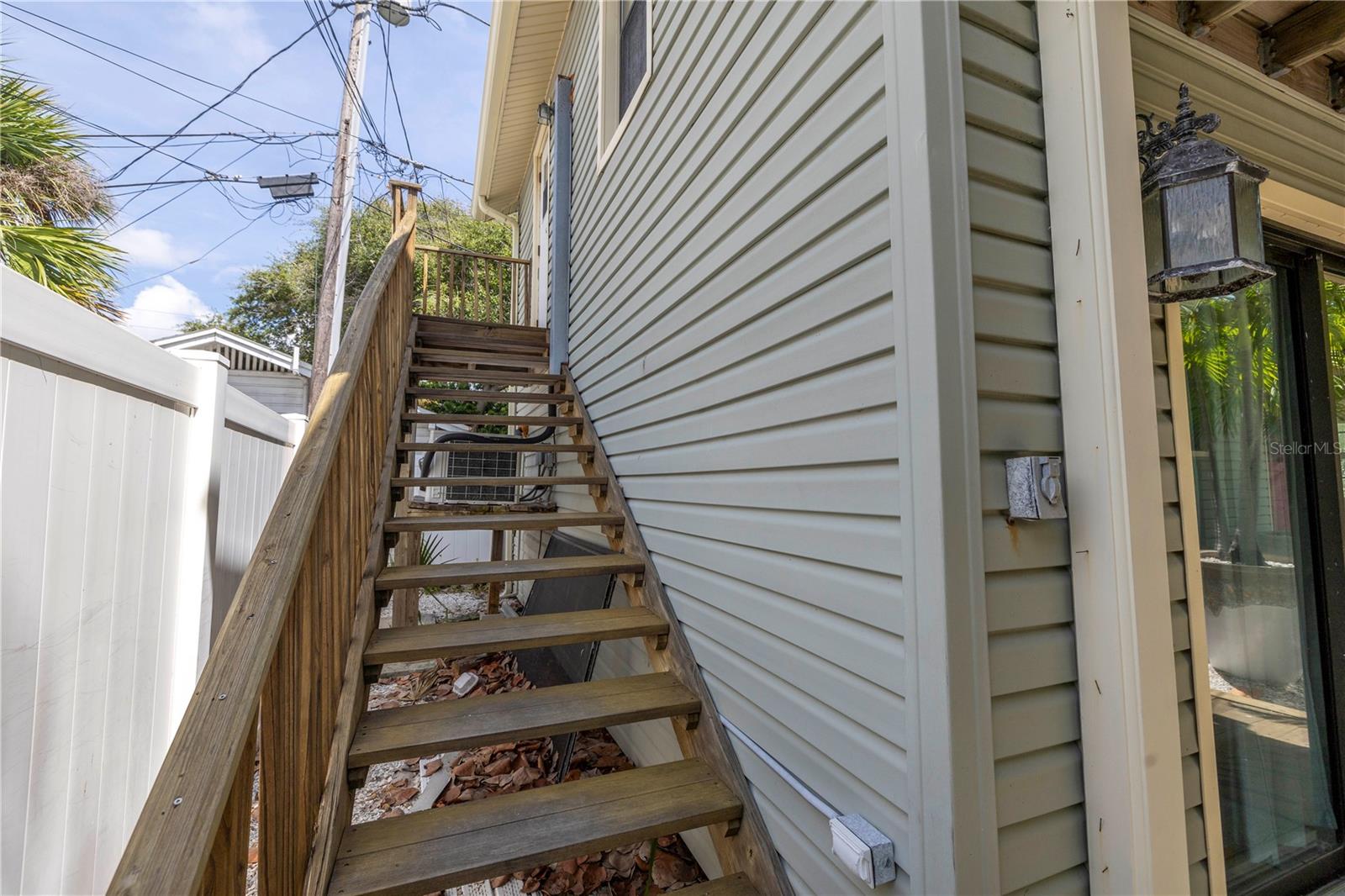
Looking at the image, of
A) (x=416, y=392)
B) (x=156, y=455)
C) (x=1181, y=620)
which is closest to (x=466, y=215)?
(x=416, y=392)

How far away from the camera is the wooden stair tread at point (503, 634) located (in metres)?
2.14

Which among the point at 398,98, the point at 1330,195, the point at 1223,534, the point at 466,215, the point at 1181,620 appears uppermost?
the point at 466,215

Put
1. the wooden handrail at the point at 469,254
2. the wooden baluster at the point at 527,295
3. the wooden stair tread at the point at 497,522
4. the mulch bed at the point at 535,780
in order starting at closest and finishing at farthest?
the mulch bed at the point at 535,780 < the wooden stair tread at the point at 497,522 < the wooden handrail at the point at 469,254 < the wooden baluster at the point at 527,295

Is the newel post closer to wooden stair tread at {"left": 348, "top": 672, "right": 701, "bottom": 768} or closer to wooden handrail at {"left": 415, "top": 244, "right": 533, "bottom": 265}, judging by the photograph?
wooden stair tread at {"left": 348, "top": 672, "right": 701, "bottom": 768}

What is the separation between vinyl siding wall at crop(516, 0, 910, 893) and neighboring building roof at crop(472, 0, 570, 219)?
9.69 feet

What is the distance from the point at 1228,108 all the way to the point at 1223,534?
1.34m

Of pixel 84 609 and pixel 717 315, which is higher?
pixel 717 315

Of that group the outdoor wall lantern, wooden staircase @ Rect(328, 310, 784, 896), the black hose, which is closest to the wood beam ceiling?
the outdoor wall lantern

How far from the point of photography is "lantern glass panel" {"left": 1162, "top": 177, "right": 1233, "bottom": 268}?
1284mm

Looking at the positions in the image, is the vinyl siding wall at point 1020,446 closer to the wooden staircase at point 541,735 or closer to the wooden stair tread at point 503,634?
the wooden staircase at point 541,735

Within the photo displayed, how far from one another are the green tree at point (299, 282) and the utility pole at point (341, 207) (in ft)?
38.4

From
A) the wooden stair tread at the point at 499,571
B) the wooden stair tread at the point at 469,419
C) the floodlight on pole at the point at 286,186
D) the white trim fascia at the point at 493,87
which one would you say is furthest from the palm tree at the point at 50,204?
the floodlight on pole at the point at 286,186

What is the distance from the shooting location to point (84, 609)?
146cm

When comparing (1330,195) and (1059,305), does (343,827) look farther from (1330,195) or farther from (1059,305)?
(1330,195)
